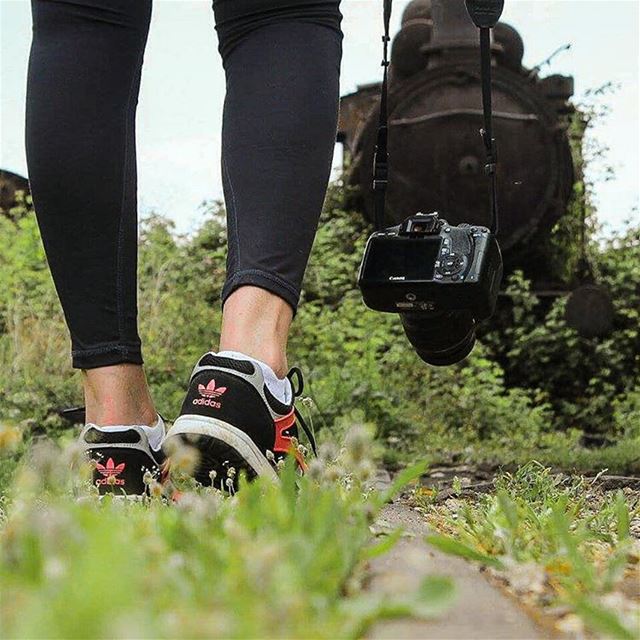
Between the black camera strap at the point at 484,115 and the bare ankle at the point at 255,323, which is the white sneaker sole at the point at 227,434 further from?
the black camera strap at the point at 484,115

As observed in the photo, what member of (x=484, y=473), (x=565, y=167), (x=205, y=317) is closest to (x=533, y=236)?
(x=565, y=167)

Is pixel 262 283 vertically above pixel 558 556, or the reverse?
pixel 262 283

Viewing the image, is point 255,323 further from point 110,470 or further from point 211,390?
point 110,470

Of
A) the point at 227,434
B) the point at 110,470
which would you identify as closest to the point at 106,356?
the point at 110,470

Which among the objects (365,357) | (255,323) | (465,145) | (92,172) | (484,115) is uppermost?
(465,145)

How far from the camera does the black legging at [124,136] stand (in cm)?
171

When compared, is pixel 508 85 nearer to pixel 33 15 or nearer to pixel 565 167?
pixel 565 167

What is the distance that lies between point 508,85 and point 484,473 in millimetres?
4968

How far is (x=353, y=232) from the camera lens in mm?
8852

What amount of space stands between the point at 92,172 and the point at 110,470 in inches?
17.3

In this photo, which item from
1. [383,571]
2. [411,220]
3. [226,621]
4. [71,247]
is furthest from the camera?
[411,220]

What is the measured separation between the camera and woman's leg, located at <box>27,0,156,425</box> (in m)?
1.73

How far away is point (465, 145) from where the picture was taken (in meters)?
8.23

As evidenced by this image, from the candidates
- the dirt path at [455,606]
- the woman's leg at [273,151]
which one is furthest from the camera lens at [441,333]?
the dirt path at [455,606]
